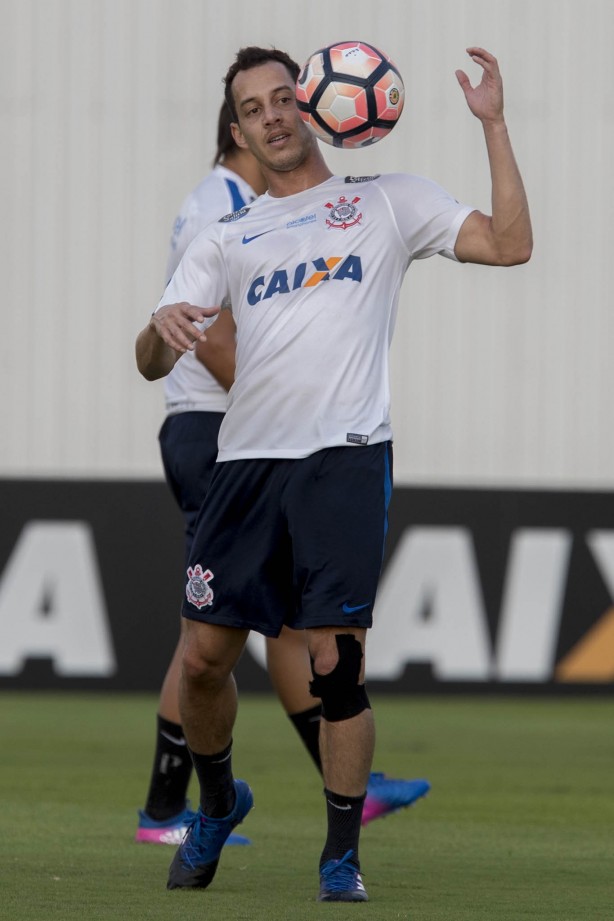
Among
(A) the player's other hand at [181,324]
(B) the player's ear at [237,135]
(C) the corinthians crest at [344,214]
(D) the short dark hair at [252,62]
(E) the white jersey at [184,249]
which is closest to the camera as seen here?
(A) the player's other hand at [181,324]

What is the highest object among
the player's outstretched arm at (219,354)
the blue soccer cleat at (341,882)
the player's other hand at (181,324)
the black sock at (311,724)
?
the player's other hand at (181,324)

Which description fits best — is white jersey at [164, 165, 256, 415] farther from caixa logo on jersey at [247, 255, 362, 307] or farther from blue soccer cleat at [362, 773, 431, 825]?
blue soccer cleat at [362, 773, 431, 825]

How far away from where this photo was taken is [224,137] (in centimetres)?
585

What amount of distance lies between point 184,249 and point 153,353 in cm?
122

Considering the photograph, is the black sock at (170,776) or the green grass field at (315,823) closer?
the green grass field at (315,823)

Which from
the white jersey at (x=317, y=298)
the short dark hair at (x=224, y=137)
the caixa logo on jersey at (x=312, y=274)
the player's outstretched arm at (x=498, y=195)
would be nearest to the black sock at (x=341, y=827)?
the white jersey at (x=317, y=298)

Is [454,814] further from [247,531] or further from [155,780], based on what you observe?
[247,531]

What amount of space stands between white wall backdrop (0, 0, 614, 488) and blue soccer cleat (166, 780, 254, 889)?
7.52 m

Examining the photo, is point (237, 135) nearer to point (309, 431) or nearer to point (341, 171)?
point (309, 431)

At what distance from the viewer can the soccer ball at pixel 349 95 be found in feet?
15.1

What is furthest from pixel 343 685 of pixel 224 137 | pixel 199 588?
pixel 224 137

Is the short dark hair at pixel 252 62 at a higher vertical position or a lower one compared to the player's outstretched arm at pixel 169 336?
higher

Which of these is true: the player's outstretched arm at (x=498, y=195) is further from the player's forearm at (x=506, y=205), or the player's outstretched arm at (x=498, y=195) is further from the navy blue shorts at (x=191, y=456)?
the navy blue shorts at (x=191, y=456)

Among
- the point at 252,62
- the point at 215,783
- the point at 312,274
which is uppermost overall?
the point at 252,62
